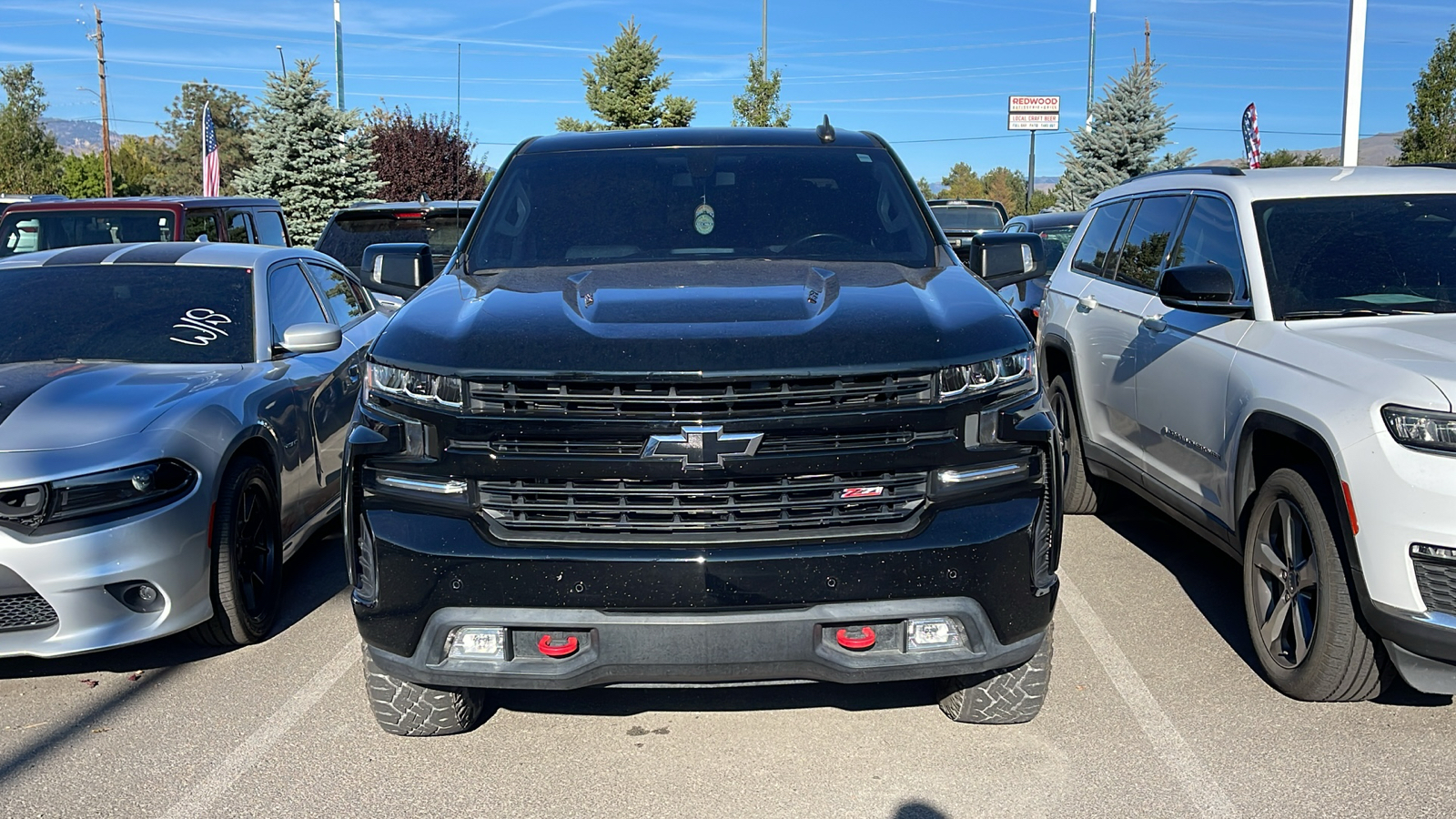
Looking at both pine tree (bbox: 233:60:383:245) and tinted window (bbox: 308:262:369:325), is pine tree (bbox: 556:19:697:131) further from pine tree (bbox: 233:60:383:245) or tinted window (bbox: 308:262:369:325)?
tinted window (bbox: 308:262:369:325)

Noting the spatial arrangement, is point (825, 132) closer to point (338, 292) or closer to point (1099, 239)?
point (1099, 239)

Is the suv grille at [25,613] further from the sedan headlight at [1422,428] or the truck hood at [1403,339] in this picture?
the truck hood at [1403,339]

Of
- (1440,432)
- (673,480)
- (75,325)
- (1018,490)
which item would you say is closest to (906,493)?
(1018,490)

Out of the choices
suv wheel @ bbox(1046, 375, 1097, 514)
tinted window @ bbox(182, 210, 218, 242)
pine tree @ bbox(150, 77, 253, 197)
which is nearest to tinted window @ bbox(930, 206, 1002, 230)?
tinted window @ bbox(182, 210, 218, 242)

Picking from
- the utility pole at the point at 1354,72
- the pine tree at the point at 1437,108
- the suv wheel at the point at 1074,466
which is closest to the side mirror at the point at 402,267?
the suv wheel at the point at 1074,466

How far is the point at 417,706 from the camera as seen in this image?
4023 mm

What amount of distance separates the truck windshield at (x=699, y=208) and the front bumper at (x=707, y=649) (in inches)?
62.3

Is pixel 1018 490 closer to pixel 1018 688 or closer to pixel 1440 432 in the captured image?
pixel 1018 688

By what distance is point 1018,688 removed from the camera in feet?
13.2

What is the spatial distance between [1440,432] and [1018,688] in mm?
1479

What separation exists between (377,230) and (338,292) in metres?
4.25

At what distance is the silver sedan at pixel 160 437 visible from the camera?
174 inches

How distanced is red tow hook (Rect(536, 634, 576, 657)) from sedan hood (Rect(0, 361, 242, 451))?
2097mm

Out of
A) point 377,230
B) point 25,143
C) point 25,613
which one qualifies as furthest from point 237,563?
point 25,143
